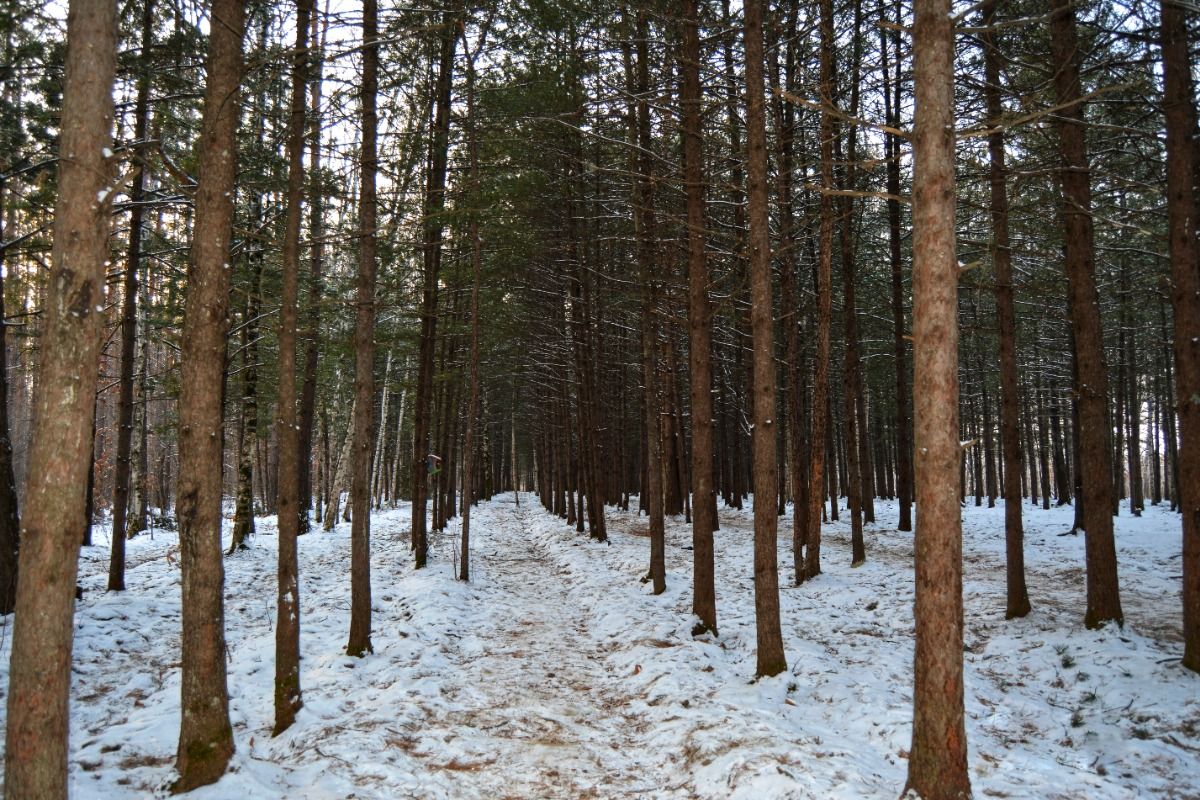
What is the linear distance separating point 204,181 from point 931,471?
613cm

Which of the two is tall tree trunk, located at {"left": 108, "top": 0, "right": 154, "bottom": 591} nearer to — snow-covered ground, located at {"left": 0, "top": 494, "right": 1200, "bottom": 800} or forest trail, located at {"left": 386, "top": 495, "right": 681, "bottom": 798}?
snow-covered ground, located at {"left": 0, "top": 494, "right": 1200, "bottom": 800}

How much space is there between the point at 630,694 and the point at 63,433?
616 cm

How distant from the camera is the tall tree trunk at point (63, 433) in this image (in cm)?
A: 356

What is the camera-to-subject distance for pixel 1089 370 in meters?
8.93

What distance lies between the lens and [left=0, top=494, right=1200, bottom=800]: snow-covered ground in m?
5.51

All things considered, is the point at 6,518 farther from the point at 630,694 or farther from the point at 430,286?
the point at 630,694

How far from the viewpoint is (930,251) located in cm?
474

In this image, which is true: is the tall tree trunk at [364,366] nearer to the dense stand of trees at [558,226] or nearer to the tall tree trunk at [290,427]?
the dense stand of trees at [558,226]

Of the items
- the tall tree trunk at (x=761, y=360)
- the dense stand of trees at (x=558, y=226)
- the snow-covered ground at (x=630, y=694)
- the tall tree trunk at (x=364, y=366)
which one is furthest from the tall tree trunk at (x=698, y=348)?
the tall tree trunk at (x=364, y=366)

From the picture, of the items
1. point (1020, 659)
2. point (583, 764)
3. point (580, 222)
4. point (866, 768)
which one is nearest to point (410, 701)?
point (583, 764)

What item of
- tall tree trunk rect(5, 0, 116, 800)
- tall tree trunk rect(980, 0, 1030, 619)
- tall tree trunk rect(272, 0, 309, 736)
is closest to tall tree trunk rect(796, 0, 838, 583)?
tall tree trunk rect(980, 0, 1030, 619)

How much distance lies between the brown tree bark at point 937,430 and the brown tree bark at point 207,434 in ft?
17.6

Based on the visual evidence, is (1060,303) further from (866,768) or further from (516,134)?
(866,768)

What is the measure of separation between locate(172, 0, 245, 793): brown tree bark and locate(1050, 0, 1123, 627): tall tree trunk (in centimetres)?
977
